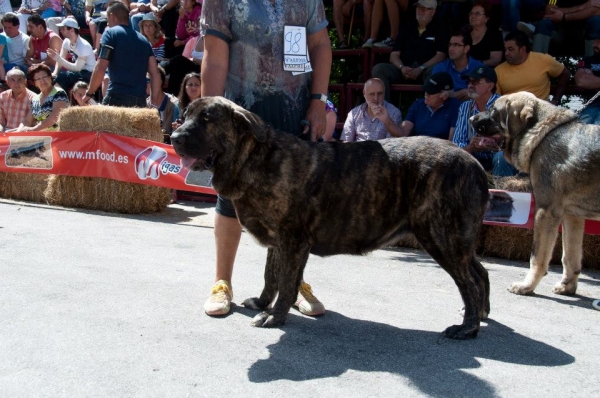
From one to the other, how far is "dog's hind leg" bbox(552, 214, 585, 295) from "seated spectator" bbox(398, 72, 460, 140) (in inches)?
99.5

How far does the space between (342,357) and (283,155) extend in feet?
4.40

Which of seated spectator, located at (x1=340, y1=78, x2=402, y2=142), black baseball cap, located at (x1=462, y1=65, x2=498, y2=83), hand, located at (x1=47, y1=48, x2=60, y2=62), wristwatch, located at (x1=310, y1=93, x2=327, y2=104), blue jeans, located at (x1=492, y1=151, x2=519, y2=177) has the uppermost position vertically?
black baseball cap, located at (x1=462, y1=65, x2=498, y2=83)

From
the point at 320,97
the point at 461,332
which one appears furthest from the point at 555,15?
the point at 461,332

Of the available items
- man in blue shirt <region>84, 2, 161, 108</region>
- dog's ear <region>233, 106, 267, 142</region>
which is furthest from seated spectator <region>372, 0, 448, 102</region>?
dog's ear <region>233, 106, 267, 142</region>

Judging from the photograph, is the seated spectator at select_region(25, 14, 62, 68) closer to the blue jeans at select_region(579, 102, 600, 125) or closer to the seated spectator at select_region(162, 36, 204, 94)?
the seated spectator at select_region(162, 36, 204, 94)

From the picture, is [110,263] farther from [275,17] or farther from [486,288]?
[486,288]

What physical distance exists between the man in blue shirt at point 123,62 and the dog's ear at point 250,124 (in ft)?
19.5

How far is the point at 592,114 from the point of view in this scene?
724 cm

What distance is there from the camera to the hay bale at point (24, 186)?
32.0 feet

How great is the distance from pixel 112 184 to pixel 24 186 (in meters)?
1.78

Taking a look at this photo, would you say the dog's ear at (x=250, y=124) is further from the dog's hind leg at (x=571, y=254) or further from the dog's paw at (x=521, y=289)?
the dog's hind leg at (x=571, y=254)

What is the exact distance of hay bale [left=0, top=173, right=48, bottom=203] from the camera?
9.74m

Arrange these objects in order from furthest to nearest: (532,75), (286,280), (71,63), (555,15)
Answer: (71,63) < (555,15) < (532,75) < (286,280)

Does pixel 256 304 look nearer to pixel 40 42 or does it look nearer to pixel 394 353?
pixel 394 353
